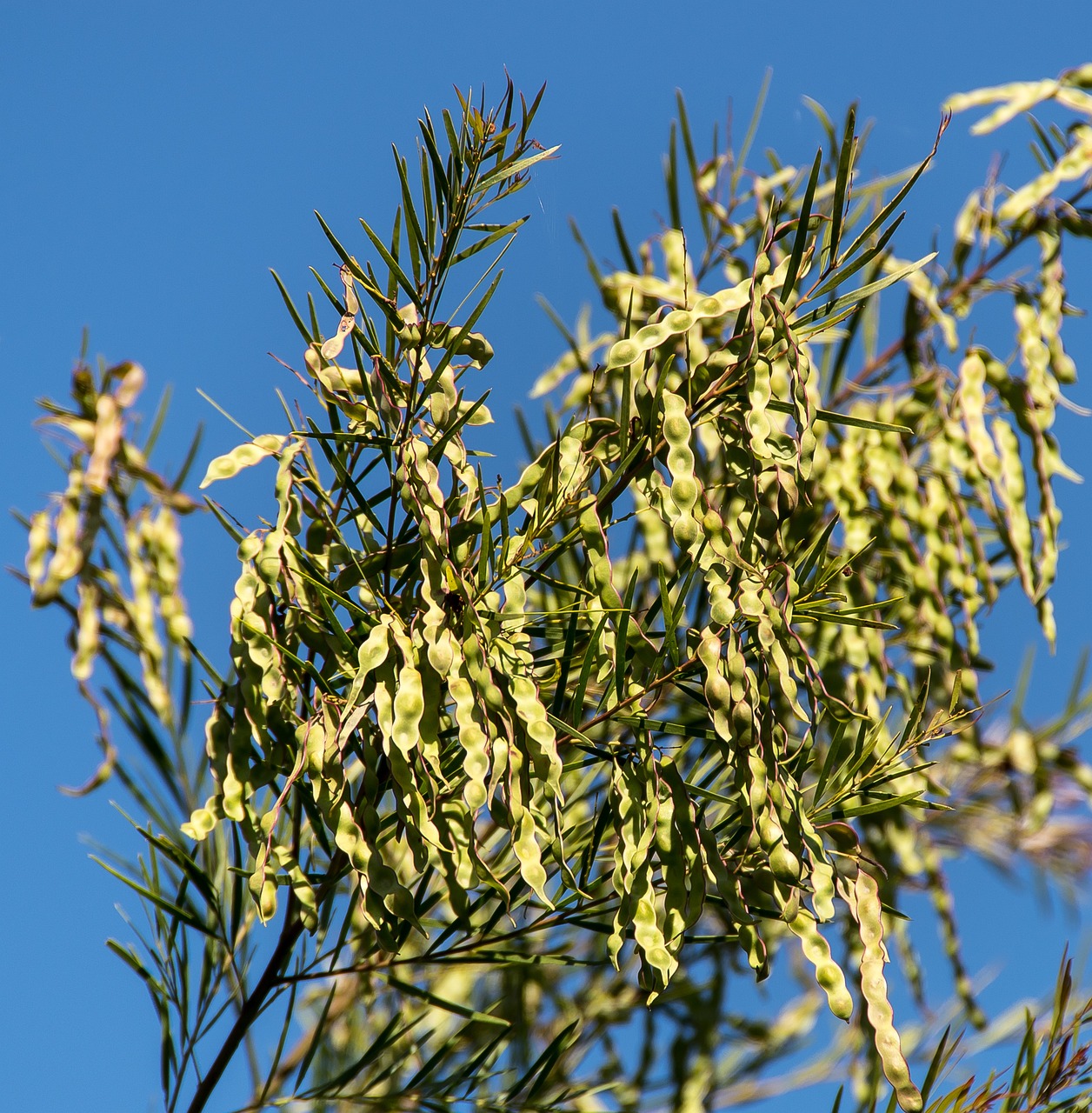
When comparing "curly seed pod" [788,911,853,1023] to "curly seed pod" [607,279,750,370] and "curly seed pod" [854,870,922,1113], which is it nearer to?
"curly seed pod" [854,870,922,1113]

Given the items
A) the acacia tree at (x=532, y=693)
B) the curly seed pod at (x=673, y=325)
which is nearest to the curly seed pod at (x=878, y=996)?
the acacia tree at (x=532, y=693)

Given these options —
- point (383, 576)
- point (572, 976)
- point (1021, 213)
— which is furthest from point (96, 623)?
point (1021, 213)

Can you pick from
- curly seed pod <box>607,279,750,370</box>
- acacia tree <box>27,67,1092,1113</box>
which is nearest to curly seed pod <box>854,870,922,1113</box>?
acacia tree <box>27,67,1092,1113</box>

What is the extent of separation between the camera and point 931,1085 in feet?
2.60

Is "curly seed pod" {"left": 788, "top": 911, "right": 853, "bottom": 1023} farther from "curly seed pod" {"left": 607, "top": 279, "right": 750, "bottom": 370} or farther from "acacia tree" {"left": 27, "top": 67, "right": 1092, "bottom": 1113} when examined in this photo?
"curly seed pod" {"left": 607, "top": 279, "right": 750, "bottom": 370}

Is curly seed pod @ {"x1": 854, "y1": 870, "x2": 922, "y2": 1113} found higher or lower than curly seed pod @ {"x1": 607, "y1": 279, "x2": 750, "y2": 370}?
lower

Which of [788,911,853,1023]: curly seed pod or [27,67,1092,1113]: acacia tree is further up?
[27,67,1092,1113]: acacia tree

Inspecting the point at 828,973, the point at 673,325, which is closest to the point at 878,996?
the point at 828,973

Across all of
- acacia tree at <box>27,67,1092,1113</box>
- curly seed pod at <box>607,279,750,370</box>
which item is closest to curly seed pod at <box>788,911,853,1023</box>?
acacia tree at <box>27,67,1092,1113</box>

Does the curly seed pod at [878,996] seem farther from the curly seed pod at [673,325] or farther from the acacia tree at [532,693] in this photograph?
the curly seed pod at [673,325]

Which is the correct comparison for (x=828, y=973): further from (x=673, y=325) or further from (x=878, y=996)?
(x=673, y=325)

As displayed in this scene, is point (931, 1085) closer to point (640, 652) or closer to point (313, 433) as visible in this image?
point (640, 652)

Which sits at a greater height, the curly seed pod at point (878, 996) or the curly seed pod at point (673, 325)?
the curly seed pod at point (673, 325)

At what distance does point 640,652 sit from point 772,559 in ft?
0.36
